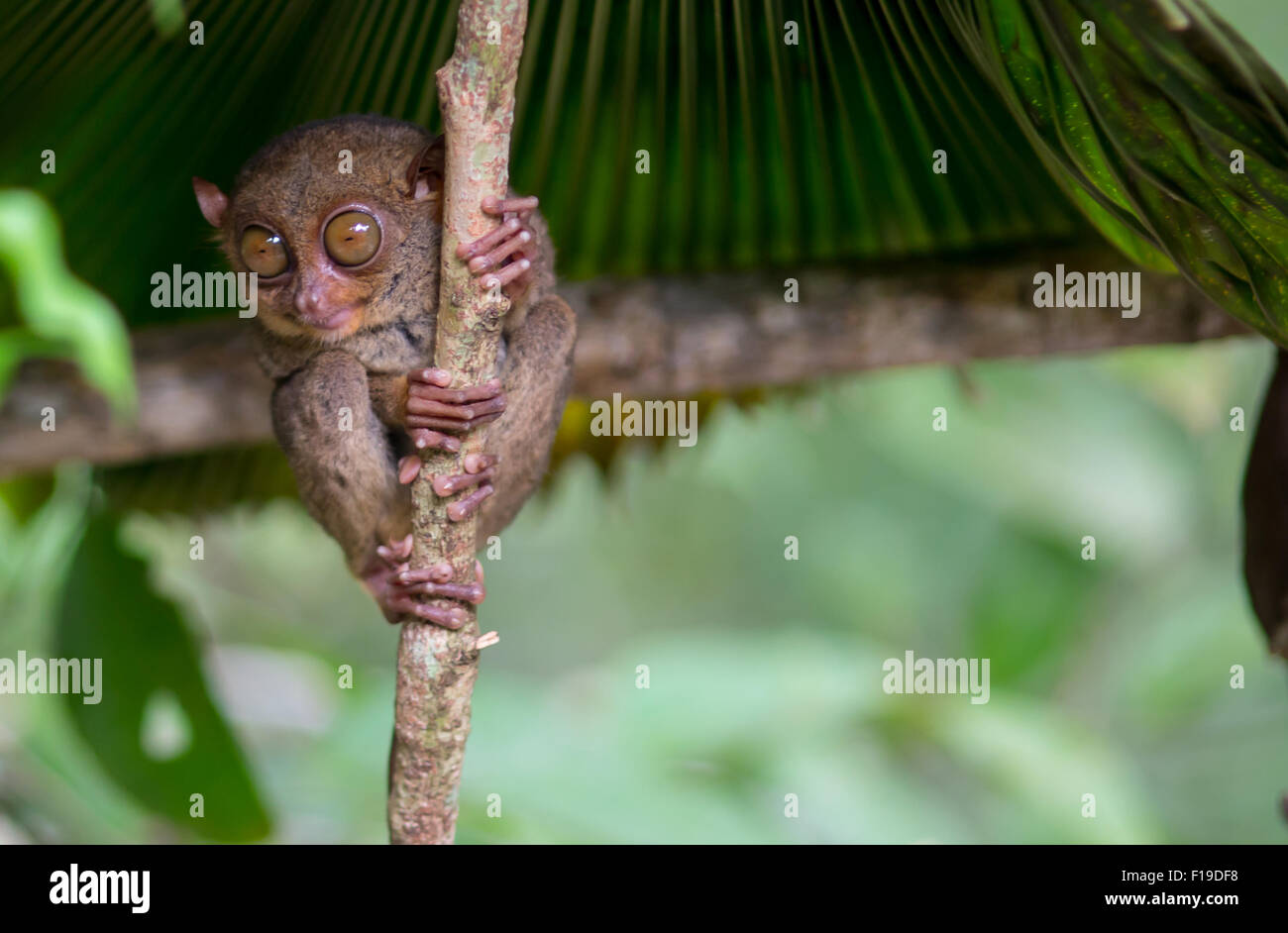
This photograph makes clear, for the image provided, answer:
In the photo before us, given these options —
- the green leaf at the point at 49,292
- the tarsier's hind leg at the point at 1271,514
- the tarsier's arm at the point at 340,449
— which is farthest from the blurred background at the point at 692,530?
the tarsier's arm at the point at 340,449

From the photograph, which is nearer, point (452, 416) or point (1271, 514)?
point (452, 416)

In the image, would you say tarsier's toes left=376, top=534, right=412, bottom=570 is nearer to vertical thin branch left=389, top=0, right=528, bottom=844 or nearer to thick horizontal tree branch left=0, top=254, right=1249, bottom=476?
vertical thin branch left=389, top=0, right=528, bottom=844

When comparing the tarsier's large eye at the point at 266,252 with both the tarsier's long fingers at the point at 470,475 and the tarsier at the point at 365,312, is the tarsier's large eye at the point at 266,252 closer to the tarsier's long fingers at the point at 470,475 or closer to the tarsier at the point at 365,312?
Answer: the tarsier at the point at 365,312

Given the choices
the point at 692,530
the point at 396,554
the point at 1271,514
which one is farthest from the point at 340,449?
the point at 692,530

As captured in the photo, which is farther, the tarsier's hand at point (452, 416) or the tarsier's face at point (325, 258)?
the tarsier's face at point (325, 258)

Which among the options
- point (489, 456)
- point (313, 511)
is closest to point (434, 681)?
point (489, 456)

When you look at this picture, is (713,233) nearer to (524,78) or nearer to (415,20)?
(524,78)

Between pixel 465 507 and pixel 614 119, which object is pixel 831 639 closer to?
pixel 614 119
